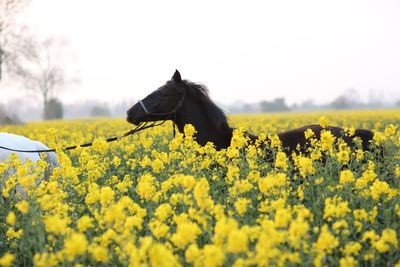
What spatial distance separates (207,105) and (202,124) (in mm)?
280

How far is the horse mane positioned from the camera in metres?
7.29

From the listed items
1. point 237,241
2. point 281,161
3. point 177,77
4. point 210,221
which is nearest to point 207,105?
point 177,77

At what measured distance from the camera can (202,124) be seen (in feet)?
24.2

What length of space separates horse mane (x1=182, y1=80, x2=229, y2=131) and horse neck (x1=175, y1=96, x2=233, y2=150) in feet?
0.13

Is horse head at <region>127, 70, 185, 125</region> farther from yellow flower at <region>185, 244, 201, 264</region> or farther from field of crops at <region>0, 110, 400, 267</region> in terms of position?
yellow flower at <region>185, 244, 201, 264</region>

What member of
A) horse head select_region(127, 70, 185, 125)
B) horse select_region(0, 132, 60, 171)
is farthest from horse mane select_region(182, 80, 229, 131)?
horse select_region(0, 132, 60, 171)

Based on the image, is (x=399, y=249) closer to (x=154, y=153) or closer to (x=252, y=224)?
(x=252, y=224)

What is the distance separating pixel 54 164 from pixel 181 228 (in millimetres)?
4614

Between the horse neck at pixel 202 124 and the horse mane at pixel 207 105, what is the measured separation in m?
0.04

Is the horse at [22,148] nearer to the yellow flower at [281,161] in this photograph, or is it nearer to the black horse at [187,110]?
the black horse at [187,110]

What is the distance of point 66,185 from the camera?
17.4 feet

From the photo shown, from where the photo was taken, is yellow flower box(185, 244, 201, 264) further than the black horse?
No

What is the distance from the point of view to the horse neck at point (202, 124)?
7289 mm

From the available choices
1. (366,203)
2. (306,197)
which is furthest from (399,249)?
(306,197)
